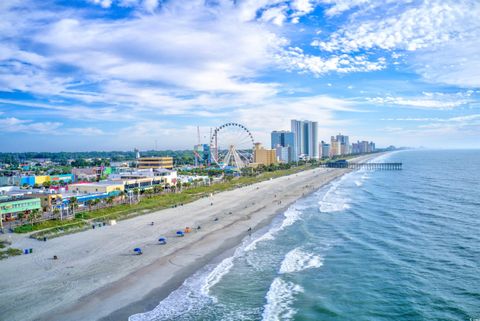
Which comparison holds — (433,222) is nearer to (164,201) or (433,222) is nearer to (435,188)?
(435,188)

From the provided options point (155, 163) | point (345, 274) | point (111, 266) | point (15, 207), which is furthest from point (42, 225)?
point (155, 163)

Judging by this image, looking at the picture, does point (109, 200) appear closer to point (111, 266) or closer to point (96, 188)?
point (96, 188)

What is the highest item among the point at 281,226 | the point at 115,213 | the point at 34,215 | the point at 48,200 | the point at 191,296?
the point at 48,200

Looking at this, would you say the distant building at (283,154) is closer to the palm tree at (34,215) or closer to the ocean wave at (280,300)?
the palm tree at (34,215)

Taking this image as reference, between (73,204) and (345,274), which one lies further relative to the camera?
(73,204)

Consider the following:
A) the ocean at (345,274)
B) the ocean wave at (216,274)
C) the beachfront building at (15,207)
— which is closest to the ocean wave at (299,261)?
Answer: the ocean at (345,274)

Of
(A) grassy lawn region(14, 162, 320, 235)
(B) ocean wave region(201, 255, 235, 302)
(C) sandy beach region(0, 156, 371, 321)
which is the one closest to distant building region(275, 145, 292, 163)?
(A) grassy lawn region(14, 162, 320, 235)
